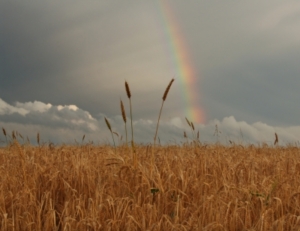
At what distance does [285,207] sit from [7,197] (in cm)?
377

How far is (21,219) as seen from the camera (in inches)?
170

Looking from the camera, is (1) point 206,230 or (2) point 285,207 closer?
(1) point 206,230

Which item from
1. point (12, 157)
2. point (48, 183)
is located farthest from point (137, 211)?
point (12, 157)

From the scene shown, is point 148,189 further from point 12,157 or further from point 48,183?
point 12,157

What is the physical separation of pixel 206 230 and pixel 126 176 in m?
2.12

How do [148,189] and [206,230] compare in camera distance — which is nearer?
[206,230]

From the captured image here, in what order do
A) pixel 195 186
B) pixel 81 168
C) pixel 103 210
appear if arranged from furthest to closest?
pixel 81 168, pixel 195 186, pixel 103 210

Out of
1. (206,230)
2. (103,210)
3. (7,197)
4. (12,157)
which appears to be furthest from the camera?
(12,157)

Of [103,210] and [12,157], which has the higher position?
[12,157]

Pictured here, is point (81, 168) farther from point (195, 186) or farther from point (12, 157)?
point (12, 157)

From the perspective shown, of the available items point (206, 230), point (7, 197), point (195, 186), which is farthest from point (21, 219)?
point (195, 186)

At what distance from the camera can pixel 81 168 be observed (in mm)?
6160

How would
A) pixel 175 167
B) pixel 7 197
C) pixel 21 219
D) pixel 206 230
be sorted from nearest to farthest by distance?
pixel 206 230, pixel 21 219, pixel 7 197, pixel 175 167

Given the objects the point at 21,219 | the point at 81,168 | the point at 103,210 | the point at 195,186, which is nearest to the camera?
the point at 21,219
